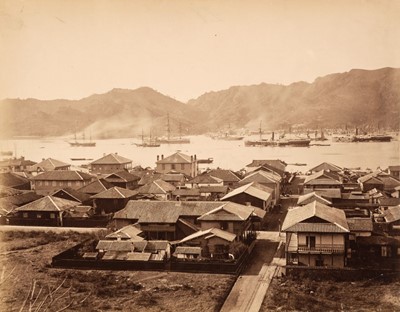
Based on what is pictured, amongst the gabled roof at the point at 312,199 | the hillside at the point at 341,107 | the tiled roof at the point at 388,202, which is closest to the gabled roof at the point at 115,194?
the gabled roof at the point at 312,199

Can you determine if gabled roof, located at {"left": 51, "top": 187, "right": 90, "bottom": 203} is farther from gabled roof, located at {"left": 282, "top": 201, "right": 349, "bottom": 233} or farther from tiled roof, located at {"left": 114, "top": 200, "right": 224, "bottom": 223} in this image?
gabled roof, located at {"left": 282, "top": 201, "right": 349, "bottom": 233}

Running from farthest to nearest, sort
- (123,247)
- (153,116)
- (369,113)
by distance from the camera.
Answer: (153,116)
(369,113)
(123,247)

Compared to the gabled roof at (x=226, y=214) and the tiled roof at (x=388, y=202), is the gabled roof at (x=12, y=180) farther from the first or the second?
the tiled roof at (x=388, y=202)

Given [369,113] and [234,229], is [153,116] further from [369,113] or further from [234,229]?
[234,229]

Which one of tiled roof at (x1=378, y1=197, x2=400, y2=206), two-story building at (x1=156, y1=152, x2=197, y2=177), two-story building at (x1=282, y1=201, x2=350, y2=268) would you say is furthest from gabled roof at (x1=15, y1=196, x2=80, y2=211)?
tiled roof at (x1=378, y1=197, x2=400, y2=206)

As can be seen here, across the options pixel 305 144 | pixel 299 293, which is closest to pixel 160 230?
pixel 299 293

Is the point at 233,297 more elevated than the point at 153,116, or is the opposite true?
the point at 153,116

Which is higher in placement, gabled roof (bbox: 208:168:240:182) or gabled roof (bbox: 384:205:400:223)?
gabled roof (bbox: 208:168:240:182)
